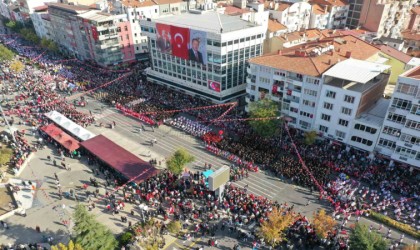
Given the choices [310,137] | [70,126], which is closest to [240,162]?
[310,137]

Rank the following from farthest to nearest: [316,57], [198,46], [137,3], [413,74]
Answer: [137,3] → [198,46] → [316,57] → [413,74]

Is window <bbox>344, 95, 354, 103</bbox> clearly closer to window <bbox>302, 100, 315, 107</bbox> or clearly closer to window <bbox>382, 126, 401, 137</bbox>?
window <bbox>302, 100, 315, 107</bbox>

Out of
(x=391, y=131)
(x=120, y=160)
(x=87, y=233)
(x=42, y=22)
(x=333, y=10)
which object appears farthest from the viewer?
(x=42, y=22)

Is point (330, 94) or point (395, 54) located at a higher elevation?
point (395, 54)

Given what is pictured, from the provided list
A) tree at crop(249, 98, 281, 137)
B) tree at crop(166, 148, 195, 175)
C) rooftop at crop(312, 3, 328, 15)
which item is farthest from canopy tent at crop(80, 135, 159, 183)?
rooftop at crop(312, 3, 328, 15)

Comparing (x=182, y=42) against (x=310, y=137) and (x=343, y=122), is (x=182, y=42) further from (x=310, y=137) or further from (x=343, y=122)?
(x=343, y=122)

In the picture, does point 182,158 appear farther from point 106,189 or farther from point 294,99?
point 294,99

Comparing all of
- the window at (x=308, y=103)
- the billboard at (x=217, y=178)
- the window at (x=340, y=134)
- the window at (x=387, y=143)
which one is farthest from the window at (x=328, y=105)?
the billboard at (x=217, y=178)
